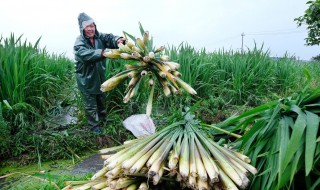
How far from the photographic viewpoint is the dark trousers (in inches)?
176

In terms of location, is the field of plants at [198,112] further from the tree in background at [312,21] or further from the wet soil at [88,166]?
the tree in background at [312,21]

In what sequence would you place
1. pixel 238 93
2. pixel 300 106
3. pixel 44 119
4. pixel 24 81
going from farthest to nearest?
pixel 238 93
pixel 44 119
pixel 24 81
pixel 300 106

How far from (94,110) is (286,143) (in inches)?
130

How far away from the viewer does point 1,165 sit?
3664mm

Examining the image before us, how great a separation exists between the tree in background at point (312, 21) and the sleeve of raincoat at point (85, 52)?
863 centimetres

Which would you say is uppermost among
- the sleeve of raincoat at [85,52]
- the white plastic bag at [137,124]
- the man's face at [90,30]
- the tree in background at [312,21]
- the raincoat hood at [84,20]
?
the tree in background at [312,21]

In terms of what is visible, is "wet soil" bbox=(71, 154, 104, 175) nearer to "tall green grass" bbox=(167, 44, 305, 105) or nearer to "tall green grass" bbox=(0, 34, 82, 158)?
"tall green grass" bbox=(0, 34, 82, 158)

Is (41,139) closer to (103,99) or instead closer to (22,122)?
(22,122)

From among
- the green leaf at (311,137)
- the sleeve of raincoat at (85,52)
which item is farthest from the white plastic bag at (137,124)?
the green leaf at (311,137)

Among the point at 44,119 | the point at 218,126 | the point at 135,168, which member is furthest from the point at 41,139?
the point at 135,168

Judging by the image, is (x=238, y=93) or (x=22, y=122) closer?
(x=22, y=122)

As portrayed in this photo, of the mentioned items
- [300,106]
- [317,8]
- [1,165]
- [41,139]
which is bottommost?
[1,165]

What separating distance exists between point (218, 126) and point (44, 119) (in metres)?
2.89

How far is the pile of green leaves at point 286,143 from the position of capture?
4.71ft
